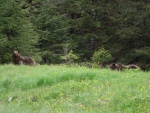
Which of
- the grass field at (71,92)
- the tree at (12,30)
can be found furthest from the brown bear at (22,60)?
the tree at (12,30)

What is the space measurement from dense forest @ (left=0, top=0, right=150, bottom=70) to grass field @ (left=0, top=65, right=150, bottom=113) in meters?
11.0

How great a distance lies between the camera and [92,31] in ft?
102

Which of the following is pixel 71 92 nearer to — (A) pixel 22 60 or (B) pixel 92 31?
(A) pixel 22 60

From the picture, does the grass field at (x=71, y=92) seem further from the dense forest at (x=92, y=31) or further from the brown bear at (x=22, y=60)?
the dense forest at (x=92, y=31)

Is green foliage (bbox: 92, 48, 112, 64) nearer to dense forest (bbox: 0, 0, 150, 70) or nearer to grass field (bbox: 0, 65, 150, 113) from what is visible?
dense forest (bbox: 0, 0, 150, 70)

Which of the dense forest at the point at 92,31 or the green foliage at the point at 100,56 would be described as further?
the dense forest at the point at 92,31

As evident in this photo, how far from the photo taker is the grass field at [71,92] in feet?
28.7

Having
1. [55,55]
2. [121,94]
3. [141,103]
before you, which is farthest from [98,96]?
[55,55]

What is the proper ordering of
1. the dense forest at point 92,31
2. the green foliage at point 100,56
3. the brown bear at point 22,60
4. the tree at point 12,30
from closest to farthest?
1. the brown bear at point 22,60
2. the tree at point 12,30
3. the green foliage at point 100,56
4. the dense forest at point 92,31

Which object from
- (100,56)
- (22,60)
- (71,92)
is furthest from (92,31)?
(71,92)

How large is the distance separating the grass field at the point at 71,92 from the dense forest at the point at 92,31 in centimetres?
1095

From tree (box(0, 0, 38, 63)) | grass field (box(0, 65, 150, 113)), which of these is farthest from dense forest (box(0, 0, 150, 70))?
grass field (box(0, 65, 150, 113))

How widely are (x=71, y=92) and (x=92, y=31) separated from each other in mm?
20607

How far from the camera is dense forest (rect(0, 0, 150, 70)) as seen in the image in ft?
90.4
